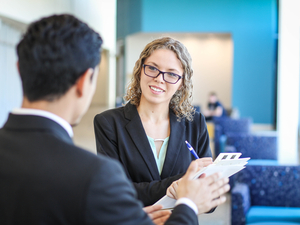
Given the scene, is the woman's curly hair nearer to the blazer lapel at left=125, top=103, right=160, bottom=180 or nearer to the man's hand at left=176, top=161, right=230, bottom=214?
the blazer lapel at left=125, top=103, right=160, bottom=180

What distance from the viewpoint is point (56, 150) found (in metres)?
0.81

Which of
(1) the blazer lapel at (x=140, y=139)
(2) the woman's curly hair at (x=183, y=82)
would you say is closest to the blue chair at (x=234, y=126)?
(2) the woman's curly hair at (x=183, y=82)

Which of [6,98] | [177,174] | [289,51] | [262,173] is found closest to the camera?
[177,174]

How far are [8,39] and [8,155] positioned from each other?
894 cm

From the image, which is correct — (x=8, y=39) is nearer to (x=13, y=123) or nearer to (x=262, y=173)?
(x=262, y=173)

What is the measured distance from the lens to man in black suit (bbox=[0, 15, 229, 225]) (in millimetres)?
779

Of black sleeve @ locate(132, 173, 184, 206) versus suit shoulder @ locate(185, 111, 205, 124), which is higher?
suit shoulder @ locate(185, 111, 205, 124)

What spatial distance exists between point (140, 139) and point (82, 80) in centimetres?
87

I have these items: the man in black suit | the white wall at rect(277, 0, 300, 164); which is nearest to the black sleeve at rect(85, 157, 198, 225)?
the man in black suit

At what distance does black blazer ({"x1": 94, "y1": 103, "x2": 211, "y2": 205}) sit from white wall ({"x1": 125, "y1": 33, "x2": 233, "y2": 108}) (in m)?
13.7

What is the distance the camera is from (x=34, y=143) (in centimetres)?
83

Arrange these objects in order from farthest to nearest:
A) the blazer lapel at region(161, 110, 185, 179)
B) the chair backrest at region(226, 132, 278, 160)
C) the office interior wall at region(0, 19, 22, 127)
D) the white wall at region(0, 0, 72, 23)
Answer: the office interior wall at region(0, 19, 22, 127), the white wall at region(0, 0, 72, 23), the chair backrest at region(226, 132, 278, 160), the blazer lapel at region(161, 110, 185, 179)

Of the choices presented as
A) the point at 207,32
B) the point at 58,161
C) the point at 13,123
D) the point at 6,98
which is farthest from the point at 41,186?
the point at 207,32

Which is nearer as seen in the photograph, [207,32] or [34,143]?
[34,143]
